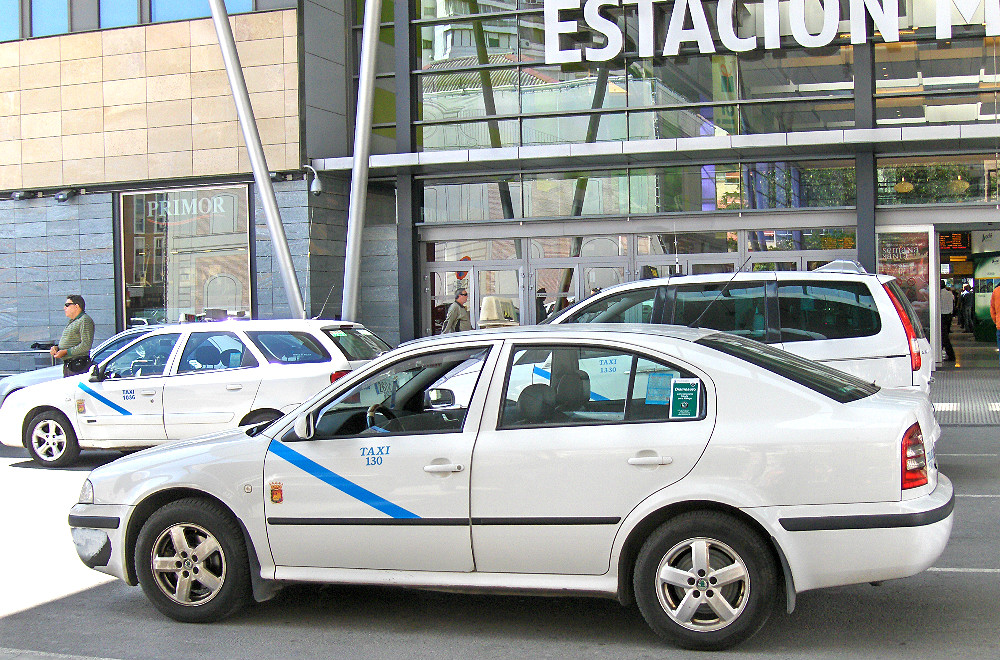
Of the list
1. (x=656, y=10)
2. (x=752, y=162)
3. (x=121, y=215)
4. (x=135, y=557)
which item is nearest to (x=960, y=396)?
(x=752, y=162)

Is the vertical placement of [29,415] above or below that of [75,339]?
below

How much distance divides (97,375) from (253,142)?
6.75 meters

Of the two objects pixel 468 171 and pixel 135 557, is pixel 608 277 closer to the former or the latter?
pixel 468 171

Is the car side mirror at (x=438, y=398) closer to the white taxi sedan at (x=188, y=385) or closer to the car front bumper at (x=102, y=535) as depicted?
the car front bumper at (x=102, y=535)

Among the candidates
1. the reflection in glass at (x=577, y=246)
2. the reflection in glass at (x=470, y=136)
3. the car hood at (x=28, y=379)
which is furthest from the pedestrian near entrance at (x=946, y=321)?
the car hood at (x=28, y=379)

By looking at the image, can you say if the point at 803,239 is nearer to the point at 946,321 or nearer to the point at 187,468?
the point at 946,321

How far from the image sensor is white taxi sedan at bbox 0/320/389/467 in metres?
10.1

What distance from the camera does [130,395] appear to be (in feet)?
34.6

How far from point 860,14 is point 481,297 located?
28.3 feet

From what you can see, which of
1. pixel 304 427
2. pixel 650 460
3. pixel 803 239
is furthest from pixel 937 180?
pixel 304 427

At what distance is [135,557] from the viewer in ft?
17.7

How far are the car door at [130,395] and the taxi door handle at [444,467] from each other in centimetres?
629

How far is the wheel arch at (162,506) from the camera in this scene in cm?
525

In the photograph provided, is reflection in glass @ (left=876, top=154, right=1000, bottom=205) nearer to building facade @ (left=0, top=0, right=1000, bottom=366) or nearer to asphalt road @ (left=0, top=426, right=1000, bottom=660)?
building facade @ (left=0, top=0, right=1000, bottom=366)
